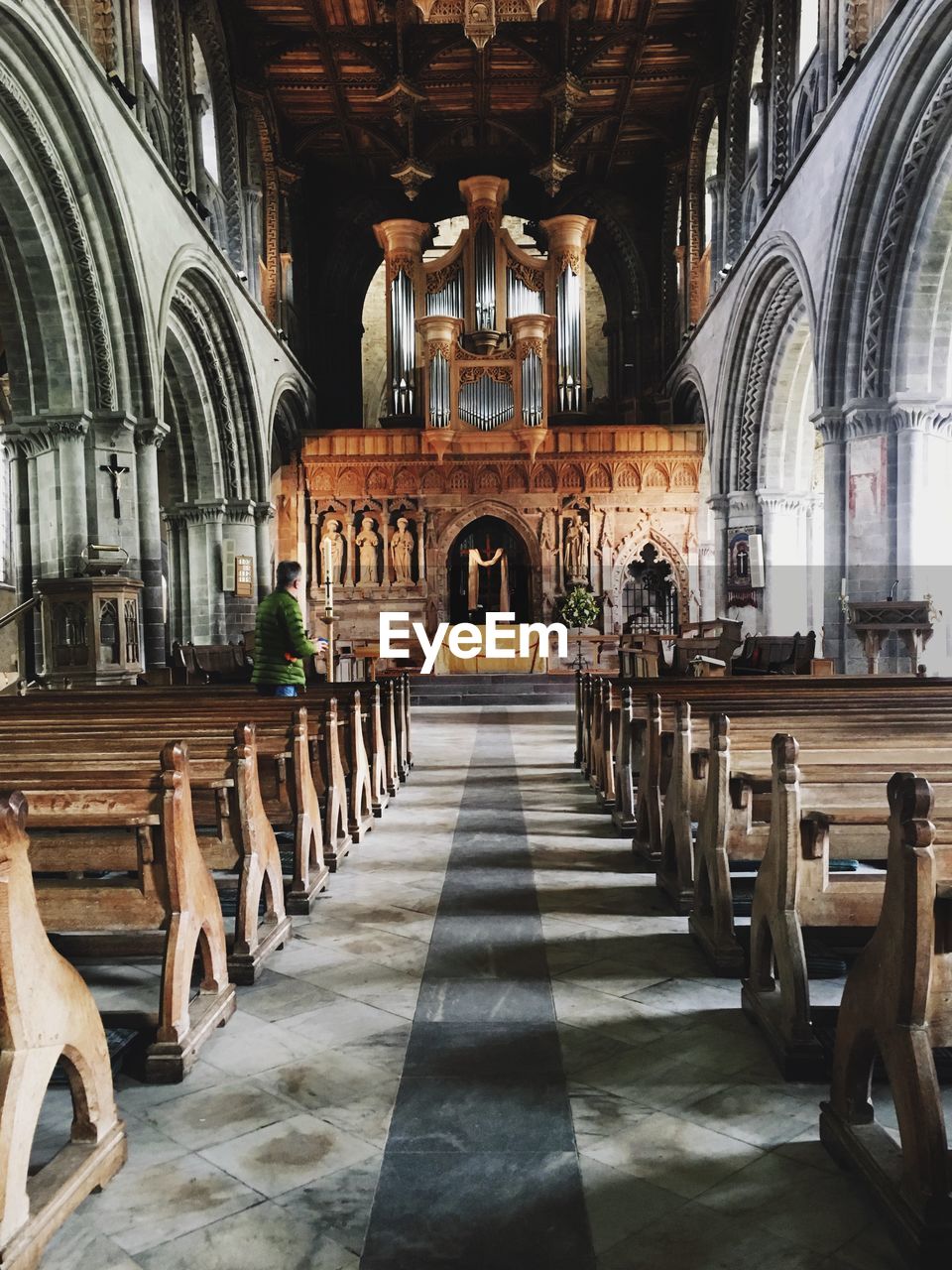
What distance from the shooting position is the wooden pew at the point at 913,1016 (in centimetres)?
171

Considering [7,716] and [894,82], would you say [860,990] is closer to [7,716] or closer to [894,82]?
[7,716]

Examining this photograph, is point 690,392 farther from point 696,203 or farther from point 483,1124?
point 483,1124

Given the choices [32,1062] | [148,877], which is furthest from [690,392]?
[32,1062]

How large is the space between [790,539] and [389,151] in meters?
11.1

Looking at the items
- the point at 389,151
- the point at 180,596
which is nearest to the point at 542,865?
the point at 180,596

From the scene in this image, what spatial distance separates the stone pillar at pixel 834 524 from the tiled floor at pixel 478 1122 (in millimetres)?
7581

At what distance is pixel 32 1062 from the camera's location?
1762 millimetres

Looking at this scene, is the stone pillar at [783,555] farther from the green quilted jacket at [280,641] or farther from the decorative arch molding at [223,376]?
the green quilted jacket at [280,641]

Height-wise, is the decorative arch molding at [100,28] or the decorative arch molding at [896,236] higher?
the decorative arch molding at [100,28]

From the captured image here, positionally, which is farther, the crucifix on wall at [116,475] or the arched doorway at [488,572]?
the arched doorway at [488,572]

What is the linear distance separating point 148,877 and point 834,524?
9.72 metres

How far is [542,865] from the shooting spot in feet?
15.2

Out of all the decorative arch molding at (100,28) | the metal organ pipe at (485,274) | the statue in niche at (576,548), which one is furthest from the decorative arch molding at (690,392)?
the decorative arch molding at (100,28)

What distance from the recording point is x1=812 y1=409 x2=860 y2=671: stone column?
10.6 m
